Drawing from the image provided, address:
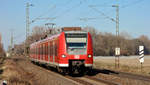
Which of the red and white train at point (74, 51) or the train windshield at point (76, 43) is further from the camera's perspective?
the train windshield at point (76, 43)

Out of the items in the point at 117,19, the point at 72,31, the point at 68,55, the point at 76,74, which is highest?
the point at 117,19

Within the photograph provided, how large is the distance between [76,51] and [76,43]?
628 mm

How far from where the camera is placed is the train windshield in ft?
66.2

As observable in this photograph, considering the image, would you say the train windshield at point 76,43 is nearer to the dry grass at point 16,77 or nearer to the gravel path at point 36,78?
the gravel path at point 36,78

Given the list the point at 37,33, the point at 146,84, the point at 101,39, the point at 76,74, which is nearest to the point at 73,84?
the point at 146,84

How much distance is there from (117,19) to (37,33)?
5929 centimetres

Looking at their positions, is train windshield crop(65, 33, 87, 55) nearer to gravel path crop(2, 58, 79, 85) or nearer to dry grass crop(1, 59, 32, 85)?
gravel path crop(2, 58, 79, 85)

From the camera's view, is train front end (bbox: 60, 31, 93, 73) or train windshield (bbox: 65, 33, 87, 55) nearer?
train front end (bbox: 60, 31, 93, 73)

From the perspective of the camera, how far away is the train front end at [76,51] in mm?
20047

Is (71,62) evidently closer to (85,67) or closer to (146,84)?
(85,67)

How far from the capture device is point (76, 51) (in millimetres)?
20141

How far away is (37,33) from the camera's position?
91.7 meters

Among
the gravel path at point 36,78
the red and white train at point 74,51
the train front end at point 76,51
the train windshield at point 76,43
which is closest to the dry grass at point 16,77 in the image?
the gravel path at point 36,78

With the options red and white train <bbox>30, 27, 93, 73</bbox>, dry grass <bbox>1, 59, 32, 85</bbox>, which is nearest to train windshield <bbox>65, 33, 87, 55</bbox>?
red and white train <bbox>30, 27, 93, 73</bbox>
